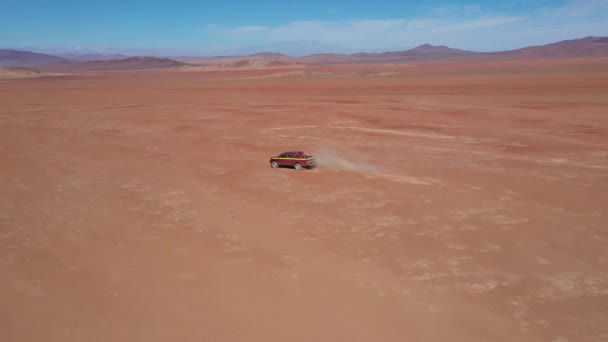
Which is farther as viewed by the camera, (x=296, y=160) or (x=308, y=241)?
(x=296, y=160)

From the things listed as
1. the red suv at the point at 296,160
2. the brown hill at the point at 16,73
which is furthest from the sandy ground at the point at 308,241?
the brown hill at the point at 16,73

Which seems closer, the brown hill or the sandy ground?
the sandy ground

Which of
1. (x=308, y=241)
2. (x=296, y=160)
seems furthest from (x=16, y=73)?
(x=308, y=241)

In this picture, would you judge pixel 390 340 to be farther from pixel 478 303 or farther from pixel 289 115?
pixel 289 115

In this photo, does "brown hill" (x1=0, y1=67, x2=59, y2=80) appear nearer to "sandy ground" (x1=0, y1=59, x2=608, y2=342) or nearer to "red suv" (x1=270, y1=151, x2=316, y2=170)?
"sandy ground" (x1=0, y1=59, x2=608, y2=342)

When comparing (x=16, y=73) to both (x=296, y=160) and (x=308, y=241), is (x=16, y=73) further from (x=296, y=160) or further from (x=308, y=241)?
(x=308, y=241)

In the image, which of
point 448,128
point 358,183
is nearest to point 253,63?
point 448,128

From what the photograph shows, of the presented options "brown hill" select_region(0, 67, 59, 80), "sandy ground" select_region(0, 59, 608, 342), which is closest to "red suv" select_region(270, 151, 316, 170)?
"sandy ground" select_region(0, 59, 608, 342)

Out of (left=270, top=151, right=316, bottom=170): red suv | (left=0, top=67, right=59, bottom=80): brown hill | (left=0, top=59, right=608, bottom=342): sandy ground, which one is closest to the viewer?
(left=0, top=59, right=608, bottom=342): sandy ground
